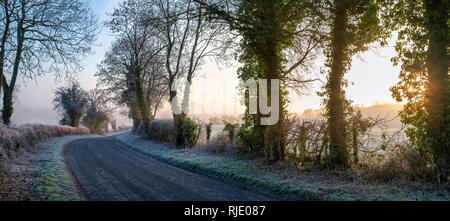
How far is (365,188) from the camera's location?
23.7 ft

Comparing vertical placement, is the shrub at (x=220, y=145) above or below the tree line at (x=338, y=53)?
below

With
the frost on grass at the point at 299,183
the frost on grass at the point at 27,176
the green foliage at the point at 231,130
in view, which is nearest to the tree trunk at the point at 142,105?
the frost on grass at the point at 27,176

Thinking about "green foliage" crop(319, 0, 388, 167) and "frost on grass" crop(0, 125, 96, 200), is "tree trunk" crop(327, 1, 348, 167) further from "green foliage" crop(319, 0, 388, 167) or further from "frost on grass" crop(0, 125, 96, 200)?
"frost on grass" crop(0, 125, 96, 200)

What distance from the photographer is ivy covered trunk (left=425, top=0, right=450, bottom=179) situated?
7.58m

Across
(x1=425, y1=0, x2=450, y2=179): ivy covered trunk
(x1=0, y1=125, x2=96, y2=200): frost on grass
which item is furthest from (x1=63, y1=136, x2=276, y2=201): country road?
(x1=425, y1=0, x2=450, y2=179): ivy covered trunk

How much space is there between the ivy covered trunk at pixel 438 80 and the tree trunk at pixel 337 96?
252cm

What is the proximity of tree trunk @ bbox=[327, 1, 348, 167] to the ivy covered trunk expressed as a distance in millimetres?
2519

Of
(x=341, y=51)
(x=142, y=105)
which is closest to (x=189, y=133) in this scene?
(x=142, y=105)

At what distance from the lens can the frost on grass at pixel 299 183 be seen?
266 inches

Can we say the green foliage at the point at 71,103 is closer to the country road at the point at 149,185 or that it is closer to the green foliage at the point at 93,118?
the green foliage at the point at 93,118

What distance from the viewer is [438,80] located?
7773 mm
